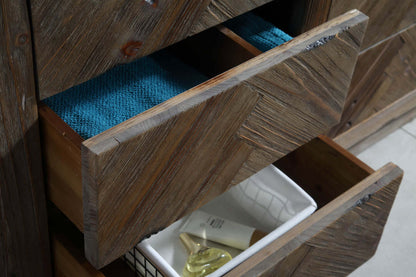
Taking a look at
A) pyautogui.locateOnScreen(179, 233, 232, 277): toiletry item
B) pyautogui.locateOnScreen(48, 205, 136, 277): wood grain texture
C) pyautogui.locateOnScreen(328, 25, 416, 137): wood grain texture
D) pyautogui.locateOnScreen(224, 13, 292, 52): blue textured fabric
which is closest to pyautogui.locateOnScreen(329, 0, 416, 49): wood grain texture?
pyautogui.locateOnScreen(328, 25, 416, 137): wood grain texture

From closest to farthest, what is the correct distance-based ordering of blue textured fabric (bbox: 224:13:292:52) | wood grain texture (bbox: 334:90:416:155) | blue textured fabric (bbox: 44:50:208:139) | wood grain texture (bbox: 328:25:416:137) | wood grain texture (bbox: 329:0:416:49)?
1. blue textured fabric (bbox: 44:50:208:139)
2. blue textured fabric (bbox: 224:13:292:52)
3. wood grain texture (bbox: 329:0:416:49)
4. wood grain texture (bbox: 328:25:416:137)
5. wood grain texture (bbox: 334:90:416:155)

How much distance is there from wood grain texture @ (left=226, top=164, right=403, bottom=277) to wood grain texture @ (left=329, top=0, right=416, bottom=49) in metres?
0.31

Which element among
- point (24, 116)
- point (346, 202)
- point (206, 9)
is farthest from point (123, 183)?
point (346, 202)

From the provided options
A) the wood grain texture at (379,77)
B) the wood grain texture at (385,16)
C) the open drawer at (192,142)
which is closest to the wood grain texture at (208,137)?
the open drawer at (192,142)

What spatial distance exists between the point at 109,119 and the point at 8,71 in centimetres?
16

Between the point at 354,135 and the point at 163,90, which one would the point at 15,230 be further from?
the point at 354,135

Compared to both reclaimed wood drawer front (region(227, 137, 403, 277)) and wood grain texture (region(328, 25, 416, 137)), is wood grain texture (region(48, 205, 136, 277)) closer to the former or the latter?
reclaimed wood drawer front (region(227, 137, 403, 277))

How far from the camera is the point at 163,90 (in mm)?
841

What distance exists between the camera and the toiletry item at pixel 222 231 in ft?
3.18

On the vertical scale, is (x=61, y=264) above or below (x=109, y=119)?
below

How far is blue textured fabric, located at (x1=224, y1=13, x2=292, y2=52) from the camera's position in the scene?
90 cm

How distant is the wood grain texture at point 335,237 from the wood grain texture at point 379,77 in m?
0.35

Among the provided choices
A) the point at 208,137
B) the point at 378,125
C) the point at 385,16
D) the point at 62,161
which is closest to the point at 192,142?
the point at 208,137

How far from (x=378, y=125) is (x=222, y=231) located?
574 millimetres
